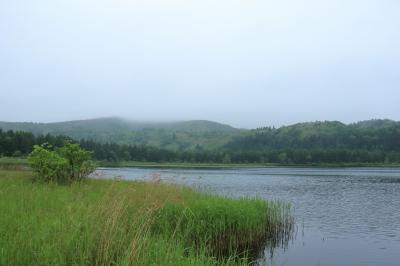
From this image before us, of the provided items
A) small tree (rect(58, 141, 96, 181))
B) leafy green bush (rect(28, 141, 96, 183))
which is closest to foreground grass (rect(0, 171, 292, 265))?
leafy green bush (rect(28, 141, 96, 183))

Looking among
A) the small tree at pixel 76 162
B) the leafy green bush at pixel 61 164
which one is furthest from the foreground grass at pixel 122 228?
the small tree at pixel 76 162

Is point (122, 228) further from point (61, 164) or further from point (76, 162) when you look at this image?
point (76, 162)

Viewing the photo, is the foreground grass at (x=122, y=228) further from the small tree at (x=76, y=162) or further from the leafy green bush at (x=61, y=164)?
the small tree at (x=76, y=162)

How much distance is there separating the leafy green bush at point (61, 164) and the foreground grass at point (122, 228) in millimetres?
1187

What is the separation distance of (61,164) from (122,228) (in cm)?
1662

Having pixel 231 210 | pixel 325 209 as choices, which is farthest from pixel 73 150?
pixel 325 209

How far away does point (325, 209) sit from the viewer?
1581 inches

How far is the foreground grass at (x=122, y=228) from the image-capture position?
380 inches

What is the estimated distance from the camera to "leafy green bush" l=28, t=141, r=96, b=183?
1032 inches

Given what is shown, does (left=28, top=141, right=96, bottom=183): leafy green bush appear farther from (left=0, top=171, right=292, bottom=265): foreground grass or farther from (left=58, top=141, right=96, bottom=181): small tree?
(left=0, top=171, right=292, bottom=265): foreground grass

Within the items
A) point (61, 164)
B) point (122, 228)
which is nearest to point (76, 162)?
point (61, 164)

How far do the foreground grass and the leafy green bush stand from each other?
→ 1.19 m

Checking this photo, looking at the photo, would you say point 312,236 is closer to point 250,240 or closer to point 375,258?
point 375,258

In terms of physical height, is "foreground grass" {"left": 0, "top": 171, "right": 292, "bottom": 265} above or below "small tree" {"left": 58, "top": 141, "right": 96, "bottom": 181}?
below
